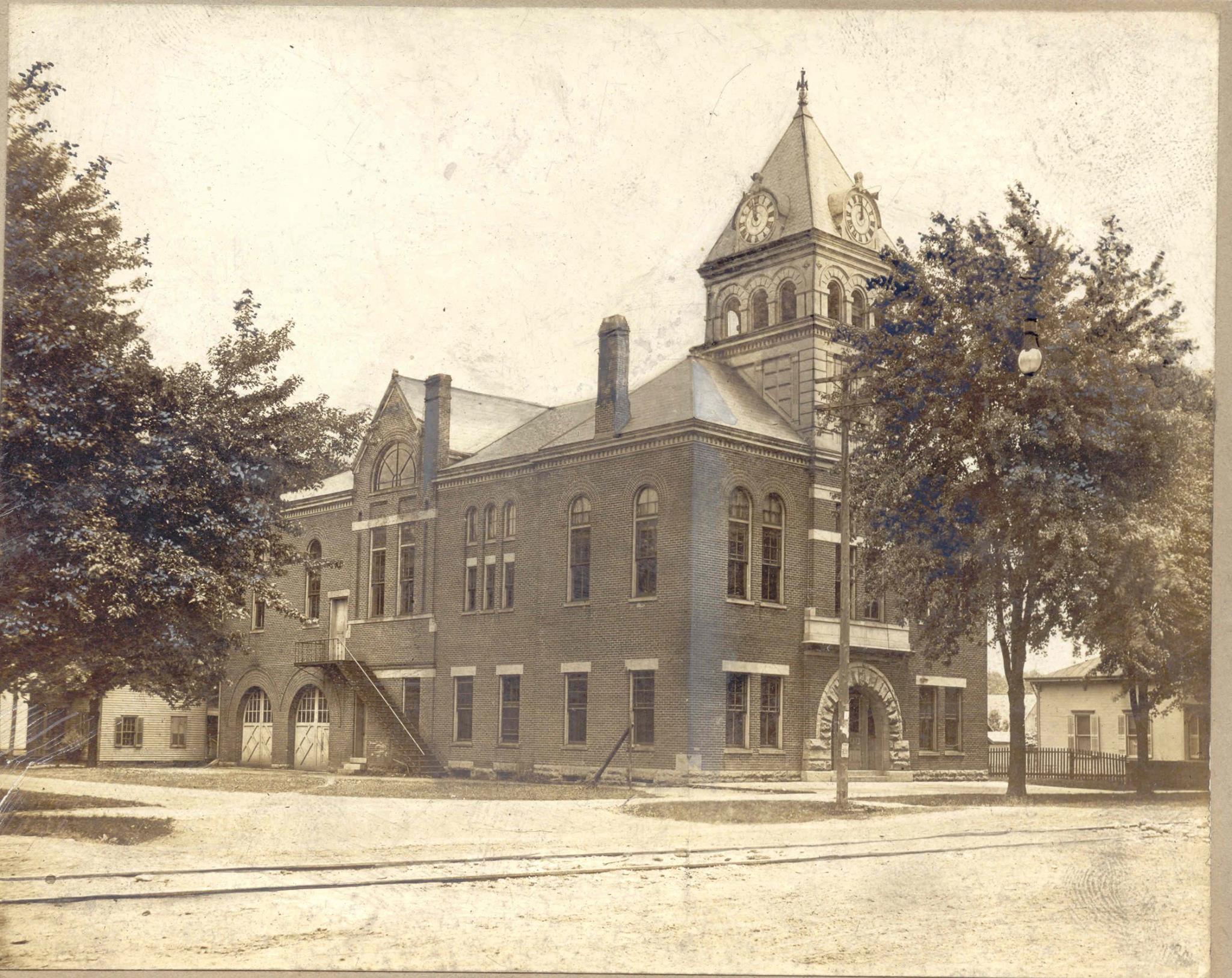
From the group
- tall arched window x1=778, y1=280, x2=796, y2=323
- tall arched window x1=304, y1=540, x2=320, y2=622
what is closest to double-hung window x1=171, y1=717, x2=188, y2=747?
tall arched window x1=304, y1=540, x2=320, y2=622

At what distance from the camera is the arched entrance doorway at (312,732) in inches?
518

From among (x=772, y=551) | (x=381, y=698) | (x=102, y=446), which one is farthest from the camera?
(x=772, y=551)

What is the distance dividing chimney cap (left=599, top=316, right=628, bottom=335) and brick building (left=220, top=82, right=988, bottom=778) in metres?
0.07

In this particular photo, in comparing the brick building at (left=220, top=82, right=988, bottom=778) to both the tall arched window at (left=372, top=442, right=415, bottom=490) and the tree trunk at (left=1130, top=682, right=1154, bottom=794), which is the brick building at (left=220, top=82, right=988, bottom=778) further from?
the tree trunk at (left=1130, top=682, right=1154, bottom=794)

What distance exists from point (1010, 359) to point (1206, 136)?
8.74ft

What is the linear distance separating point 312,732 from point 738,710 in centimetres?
472

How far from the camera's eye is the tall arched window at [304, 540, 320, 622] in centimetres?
1280

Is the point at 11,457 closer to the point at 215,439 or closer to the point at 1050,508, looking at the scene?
the point at 215,439

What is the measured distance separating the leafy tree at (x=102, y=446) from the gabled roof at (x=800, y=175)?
4.28m

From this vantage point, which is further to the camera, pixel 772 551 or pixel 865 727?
pixel 865 727

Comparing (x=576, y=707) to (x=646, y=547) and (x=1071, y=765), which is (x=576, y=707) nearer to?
(x=646, y=547)

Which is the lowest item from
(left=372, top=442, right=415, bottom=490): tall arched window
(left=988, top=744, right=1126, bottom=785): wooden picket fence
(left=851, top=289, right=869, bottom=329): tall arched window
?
(left=988, top=744, right=1126, bottom=785): wooden picket fence

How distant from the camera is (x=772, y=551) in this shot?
1398 centimetres

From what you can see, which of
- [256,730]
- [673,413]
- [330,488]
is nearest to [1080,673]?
[673,413]
